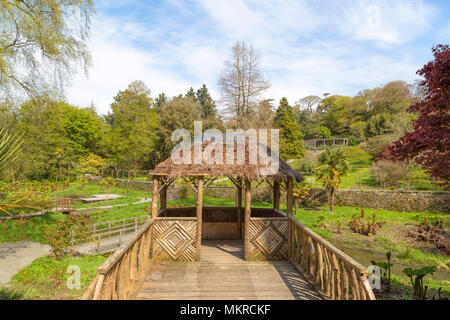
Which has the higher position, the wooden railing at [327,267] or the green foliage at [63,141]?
the green foliage at [63,141]

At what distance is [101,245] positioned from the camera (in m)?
12.3

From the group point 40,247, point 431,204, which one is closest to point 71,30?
point 40,247

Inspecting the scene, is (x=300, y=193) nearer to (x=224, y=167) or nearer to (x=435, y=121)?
(x=224, y=167)

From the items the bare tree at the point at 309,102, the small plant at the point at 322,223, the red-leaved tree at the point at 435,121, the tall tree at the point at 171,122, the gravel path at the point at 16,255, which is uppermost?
the bare tree at the point at 309,102

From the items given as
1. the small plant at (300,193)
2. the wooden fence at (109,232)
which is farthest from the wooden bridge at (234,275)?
the small plant at (300,193)

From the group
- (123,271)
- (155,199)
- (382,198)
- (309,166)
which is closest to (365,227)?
(382,198)

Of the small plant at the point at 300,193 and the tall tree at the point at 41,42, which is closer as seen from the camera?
the tall tree at the point at 41,42

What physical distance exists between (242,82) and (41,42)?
1377 centimetres

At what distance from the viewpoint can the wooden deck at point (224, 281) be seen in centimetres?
530

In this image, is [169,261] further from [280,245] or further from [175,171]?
[280,245]

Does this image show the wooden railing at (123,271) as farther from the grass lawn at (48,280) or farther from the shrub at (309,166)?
the shrub at (309,166)

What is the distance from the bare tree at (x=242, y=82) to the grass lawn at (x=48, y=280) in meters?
14.4

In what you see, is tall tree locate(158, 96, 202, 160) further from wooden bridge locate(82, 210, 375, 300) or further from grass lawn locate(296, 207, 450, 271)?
wooden bridge locate(82, 210, 375, 300)

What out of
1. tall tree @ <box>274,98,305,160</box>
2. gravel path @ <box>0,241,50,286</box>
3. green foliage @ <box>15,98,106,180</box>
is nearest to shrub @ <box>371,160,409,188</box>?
tall tree @ <box>274,98,305,160</box>
